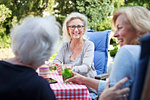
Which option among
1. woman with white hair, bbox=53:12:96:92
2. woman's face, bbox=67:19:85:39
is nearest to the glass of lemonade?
woman with white hair, bbox=53:12:96:92

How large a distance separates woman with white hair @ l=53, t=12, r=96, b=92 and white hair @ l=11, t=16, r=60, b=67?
59.2 inches

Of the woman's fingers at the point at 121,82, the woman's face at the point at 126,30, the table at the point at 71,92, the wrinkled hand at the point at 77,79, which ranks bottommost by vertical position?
the table at the point at 71,92

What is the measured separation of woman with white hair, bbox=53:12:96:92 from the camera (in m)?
2.91

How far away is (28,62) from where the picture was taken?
128cm

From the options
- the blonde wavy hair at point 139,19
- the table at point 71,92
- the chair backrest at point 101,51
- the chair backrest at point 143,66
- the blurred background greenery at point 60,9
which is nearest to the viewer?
the chair backrest at point 143,66

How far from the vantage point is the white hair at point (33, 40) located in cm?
124

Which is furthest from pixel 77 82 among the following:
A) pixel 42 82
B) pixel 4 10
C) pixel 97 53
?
pixel 4 10

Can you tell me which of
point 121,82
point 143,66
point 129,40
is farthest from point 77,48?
point 143,66

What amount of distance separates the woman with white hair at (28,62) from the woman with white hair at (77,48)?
1.52 meters

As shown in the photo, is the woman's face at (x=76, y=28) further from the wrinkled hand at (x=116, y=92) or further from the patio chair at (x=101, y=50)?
the wrinkled hand at (x=116, y=92)

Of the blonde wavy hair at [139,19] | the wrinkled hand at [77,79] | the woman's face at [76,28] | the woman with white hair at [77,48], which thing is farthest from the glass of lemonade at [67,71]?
the woman's face at [76,28]

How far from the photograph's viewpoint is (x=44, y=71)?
230 cm

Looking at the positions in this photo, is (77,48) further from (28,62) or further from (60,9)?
(60,9)

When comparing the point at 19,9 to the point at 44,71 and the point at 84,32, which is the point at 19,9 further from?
the point at 44,71
